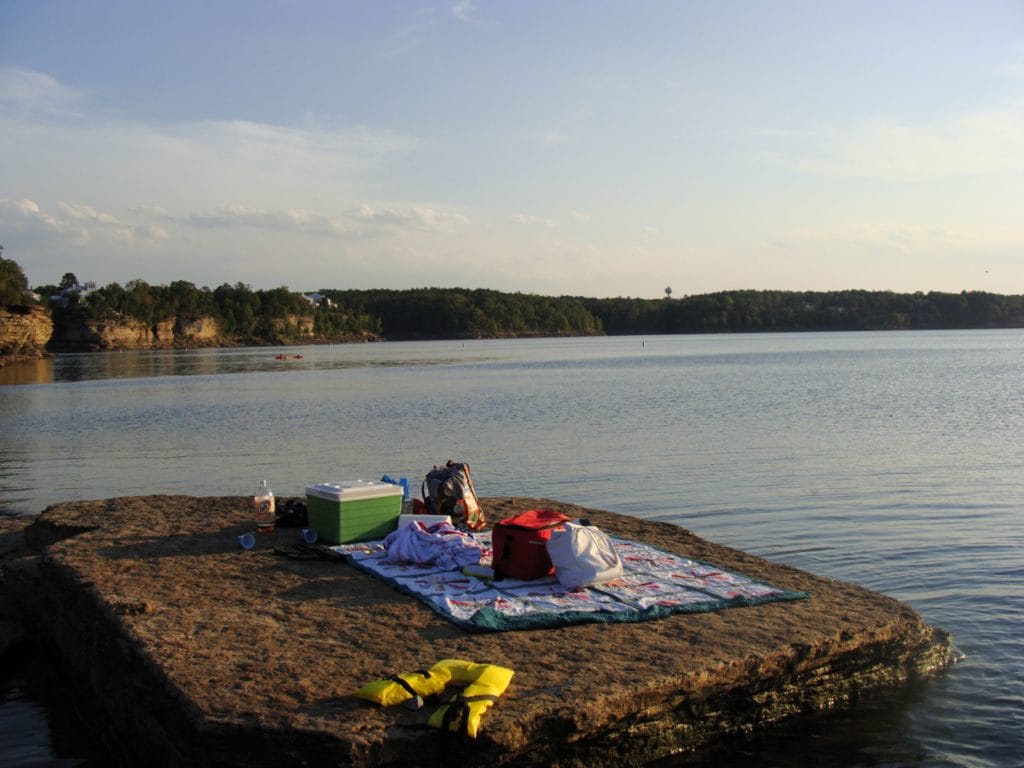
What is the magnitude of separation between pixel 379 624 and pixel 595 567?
1.81 m

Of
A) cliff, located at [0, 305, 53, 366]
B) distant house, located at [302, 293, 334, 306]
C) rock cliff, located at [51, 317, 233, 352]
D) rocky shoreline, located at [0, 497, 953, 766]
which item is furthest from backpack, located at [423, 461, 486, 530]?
distant house, located at [302, 293, 334, 306]

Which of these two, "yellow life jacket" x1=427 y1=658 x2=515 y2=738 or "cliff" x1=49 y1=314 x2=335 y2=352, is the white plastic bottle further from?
"cliff" x1=49 y1=314 x2=335 y2=352

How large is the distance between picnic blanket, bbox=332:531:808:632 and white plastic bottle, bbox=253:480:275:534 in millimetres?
1666

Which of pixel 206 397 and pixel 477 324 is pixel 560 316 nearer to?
pixel 477 324

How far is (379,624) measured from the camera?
22.1 feet

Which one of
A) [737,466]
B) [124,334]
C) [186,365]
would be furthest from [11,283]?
[737,466]

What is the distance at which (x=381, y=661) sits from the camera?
594 cm

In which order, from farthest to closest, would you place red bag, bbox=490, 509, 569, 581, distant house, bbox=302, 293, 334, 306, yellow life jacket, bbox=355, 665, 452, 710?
distant house, bbox=302, 293, 334, 306 → red bag, bbox=490, 509, 569, 581 → yellow life jacket, bbox=355, 665, 452, 710

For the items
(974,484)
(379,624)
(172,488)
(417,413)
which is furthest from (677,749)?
(417,413)

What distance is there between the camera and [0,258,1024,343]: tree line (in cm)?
16150

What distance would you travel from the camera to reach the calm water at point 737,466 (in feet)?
22.3

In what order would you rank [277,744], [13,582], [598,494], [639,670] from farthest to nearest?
[598,494]
[13,582]
[639,670]
[277,744]

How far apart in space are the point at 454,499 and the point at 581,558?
275 cm

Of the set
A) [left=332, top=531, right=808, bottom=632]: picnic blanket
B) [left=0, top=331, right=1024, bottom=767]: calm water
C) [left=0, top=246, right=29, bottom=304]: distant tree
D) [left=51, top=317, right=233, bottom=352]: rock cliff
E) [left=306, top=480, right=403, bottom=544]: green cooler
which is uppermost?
[left=0, top=246, right=29, bottom=304]: distant tree
